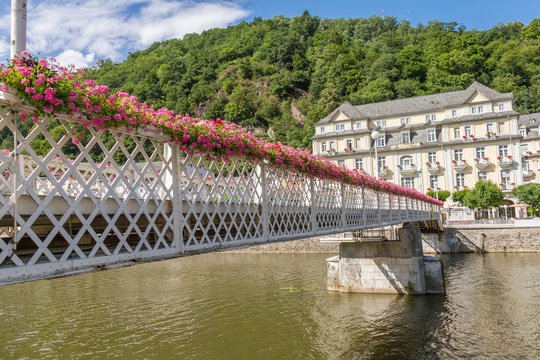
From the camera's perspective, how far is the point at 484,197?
159 feet

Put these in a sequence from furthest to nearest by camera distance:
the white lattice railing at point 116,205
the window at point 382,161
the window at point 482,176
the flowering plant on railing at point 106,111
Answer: the window at point 382,161 < the window at point 482,176 < the white lattice railing at point 116,205 < the flowering plant on railing at point 106,111

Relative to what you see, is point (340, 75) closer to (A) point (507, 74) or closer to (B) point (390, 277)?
(A) point (507, 74)

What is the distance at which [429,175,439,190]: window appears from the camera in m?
58.8

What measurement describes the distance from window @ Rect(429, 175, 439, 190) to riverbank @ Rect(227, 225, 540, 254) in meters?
18.5

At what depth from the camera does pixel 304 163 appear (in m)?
11.0

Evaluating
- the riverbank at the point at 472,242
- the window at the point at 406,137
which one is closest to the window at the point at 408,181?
the window at the point at 406,137

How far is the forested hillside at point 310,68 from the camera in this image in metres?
84.1

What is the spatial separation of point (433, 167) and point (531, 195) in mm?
14346

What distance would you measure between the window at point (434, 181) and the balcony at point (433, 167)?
754 mm

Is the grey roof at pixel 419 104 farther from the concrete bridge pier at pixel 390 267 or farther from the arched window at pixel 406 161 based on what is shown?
the concrete bridge pier at pixel 390 267

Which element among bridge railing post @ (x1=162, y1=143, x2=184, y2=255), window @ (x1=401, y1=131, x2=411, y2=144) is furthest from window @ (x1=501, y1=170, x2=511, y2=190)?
bridge railing post @ (x1=162, y1=143, x2=184, y2=255)

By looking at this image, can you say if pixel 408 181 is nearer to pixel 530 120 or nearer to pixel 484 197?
pixel 484 197

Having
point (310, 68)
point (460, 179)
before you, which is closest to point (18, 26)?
point (460, 179)

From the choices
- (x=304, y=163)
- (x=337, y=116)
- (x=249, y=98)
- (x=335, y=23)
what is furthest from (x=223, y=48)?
(x=304, y=163)
